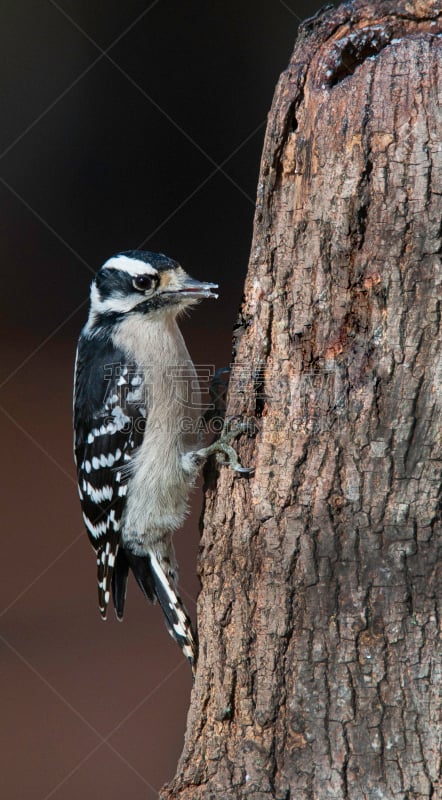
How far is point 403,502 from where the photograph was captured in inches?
86.0

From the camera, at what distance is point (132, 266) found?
120 inches

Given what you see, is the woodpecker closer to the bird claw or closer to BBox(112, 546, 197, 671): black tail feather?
BBox(112, 546, 197, 671): black tail feather

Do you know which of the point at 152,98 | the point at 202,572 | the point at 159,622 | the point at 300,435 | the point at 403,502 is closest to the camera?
the point at 403,502

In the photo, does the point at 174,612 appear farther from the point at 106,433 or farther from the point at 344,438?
the point at 344,438

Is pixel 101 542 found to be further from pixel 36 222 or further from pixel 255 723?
pixel 36 222

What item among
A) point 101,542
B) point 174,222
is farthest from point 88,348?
point 174,222

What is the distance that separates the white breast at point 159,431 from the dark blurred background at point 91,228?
165 cm

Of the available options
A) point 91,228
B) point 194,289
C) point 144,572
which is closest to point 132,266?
point 194,289

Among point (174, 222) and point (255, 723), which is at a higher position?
point (174, 222)

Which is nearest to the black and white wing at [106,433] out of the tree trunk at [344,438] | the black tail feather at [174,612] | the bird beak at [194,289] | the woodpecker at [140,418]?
the woodpecker at [140,418]

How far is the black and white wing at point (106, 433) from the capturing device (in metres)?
3.11

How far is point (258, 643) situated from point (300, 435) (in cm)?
57

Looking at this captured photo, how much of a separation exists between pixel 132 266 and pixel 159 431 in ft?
1.88

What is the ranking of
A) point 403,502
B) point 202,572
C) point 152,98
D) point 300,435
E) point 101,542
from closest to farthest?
point 403,502
point 300,435
point 202,572
point 101,542
point 152,98
